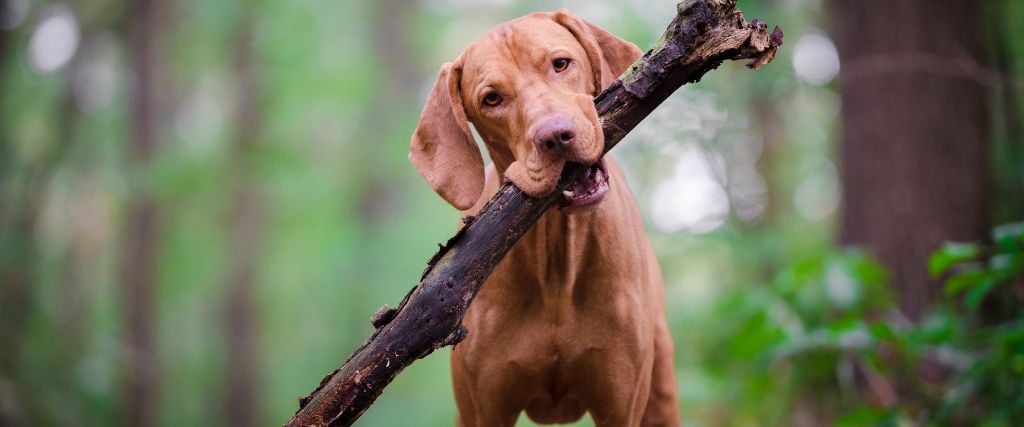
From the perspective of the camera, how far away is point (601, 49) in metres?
3.72

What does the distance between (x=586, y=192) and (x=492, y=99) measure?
0.51 meters

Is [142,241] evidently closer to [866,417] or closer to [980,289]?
[866,417]

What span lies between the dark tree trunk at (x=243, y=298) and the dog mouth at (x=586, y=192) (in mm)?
14864

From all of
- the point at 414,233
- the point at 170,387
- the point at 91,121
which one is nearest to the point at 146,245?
the point at 91,121

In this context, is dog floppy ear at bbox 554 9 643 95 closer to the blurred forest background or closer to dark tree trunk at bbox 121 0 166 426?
the blurred forest background

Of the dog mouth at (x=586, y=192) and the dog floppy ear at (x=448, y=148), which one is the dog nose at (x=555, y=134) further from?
the dog floppy ear at (x=448, y=148)

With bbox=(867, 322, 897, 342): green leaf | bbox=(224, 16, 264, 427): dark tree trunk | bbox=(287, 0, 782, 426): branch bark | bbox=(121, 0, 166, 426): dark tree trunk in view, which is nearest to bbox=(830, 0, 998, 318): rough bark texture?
bbox=(867, 322, 897, 342): green leaf

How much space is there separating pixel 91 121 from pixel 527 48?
17023 mm

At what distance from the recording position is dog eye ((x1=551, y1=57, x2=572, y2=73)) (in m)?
3.37

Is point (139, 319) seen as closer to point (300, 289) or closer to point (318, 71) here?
point (318, 71)

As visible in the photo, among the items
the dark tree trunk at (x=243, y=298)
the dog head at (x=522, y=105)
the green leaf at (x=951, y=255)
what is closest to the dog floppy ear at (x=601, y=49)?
the dog head at (x=522, y=105)

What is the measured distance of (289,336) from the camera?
79.3ft

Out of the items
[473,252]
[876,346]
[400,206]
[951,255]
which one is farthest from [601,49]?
Result: [400,206]

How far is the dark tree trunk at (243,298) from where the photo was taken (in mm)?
17312
